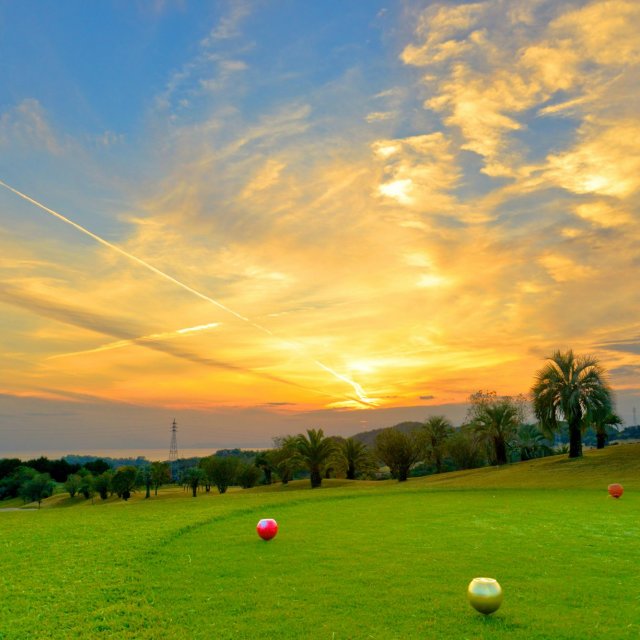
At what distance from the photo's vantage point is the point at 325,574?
1101cm

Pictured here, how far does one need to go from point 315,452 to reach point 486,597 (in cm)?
4771

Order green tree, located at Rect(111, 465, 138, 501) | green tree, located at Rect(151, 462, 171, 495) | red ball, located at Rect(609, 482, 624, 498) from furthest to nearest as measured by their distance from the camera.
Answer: green tree, located at Rect(151, 462, 171, 495) < green tree, located at Rect(111, 465, 138, 501) < red ball, located at Rect(609, 482, 624, 498)

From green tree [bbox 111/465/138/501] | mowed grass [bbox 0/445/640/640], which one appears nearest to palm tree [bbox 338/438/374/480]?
green tree [bbox 111/465/138/501]

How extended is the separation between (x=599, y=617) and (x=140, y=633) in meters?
7.07

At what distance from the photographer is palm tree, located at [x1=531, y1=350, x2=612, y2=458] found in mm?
46250

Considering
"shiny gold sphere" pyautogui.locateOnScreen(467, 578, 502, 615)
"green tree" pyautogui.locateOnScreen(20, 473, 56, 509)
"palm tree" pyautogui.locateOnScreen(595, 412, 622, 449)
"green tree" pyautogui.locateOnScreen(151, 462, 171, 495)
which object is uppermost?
"palm tree" pyautogui.locateOnScreen(595, 412, 622, 449)

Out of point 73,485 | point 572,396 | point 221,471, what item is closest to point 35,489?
point 73,485

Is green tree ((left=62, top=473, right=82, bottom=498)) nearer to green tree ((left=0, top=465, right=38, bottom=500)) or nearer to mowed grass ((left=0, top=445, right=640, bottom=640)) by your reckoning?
green tree ((left=0, top=465, right=38, bottom=500))

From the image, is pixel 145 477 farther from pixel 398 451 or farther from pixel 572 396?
pixel 572 396

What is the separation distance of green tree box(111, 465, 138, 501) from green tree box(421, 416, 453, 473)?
1837 inches

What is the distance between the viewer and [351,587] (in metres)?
10.1

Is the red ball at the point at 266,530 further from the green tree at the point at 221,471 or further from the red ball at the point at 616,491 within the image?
the green tree at the point at 221,471

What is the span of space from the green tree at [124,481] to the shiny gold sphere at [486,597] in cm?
8458

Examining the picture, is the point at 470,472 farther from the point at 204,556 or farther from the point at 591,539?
the point at 204,556
